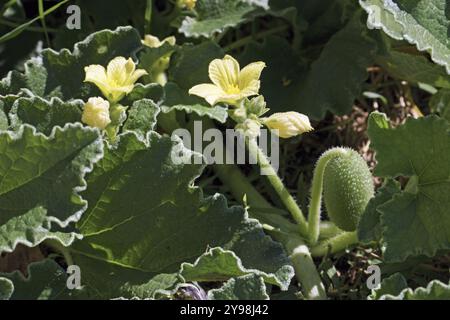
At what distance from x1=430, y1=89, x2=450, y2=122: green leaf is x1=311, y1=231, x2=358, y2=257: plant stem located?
1.40ft

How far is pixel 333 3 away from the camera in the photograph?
2637mm

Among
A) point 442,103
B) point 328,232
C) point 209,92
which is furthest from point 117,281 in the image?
point 442,103

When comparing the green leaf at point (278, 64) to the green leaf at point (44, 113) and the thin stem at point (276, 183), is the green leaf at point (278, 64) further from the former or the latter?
the green leaf at point (44, 113)

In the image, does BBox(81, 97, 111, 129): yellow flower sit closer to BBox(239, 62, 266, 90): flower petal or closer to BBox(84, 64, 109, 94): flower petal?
BBox(84, 64, 109, 94): flower petal

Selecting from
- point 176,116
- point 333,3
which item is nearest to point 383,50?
point 333,3

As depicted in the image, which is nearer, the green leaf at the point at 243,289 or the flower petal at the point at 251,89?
the green leaf at the point at 243,289

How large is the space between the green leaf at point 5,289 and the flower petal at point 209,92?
0.62m

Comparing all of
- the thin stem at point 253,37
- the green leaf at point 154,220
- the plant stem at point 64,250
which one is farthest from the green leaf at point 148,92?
the thin stem at point 253,37

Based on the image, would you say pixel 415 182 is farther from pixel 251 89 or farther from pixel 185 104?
pixel 185 104

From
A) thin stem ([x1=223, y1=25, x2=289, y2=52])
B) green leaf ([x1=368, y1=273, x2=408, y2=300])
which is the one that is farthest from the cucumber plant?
thin stem ([x1=223, y1=25, x2=289, y2=52])

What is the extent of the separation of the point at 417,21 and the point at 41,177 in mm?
1008

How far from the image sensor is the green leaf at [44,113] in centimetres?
206
